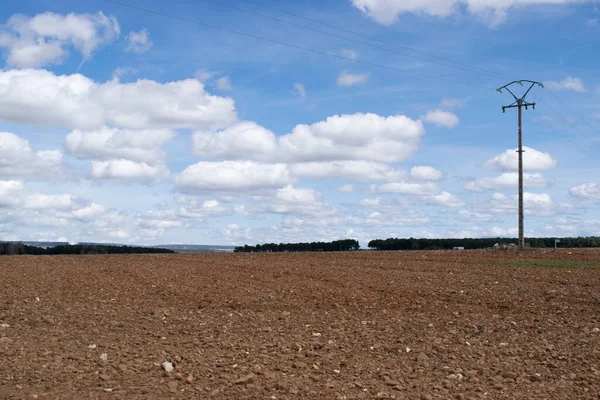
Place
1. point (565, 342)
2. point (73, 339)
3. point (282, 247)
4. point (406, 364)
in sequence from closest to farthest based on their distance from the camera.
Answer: point (406, 364) → point (73, 339) → point (565, 342) → point (282, 247)

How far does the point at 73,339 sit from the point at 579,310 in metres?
9.07

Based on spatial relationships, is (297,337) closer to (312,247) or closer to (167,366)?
(167,366)

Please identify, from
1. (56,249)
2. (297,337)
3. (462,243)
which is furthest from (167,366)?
(462,243)

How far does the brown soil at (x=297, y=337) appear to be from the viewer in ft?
23.9

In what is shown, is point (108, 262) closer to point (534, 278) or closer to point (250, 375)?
point (534, 278)

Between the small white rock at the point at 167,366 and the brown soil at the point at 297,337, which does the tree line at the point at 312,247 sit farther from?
the small white rock at the point at 167,366

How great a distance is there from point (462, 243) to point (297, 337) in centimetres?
3414

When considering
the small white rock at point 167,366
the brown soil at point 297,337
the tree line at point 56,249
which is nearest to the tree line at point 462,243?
the tree line at point 56,249

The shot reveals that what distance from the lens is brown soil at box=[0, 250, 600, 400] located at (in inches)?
287

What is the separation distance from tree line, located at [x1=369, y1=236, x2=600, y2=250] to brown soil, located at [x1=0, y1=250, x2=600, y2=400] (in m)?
20.0

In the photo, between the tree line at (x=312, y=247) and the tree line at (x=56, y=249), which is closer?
the tree line at (x=56, y=249)

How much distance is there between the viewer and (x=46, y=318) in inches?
398

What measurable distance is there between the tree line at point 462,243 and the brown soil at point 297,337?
20.0m

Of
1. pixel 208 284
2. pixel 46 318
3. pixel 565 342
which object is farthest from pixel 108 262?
pixel 565 342
